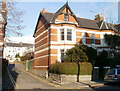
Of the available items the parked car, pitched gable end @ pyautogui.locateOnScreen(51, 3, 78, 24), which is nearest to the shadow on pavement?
the parked car

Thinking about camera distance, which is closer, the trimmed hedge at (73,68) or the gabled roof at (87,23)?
the trimmed hedge at (73,68)

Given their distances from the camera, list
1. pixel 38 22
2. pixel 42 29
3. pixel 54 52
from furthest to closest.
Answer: pixel 38 22 → pixel 42 29 → pixel 54 52

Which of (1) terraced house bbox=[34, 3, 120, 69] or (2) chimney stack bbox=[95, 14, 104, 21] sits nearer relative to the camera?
(1) terraced house bbox=[34, 3, 120, 69]

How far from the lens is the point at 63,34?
82.4 feet

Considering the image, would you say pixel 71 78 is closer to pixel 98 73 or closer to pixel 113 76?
pixel 98 73

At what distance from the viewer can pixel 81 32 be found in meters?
27.9

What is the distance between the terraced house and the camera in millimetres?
24750

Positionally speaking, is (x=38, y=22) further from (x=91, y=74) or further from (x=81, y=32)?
(x=91, y=74)

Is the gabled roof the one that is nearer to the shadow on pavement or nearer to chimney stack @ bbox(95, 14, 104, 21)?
chimney stack @ bbox(95, 14, 104, 21)

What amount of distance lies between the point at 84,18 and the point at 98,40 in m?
5.73

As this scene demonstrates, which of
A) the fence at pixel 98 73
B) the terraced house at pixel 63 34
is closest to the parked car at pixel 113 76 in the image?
the fence at pixel 98 73

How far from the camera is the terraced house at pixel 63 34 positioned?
24750 mm

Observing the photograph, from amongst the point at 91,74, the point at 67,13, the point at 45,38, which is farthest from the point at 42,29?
the point at 91,74

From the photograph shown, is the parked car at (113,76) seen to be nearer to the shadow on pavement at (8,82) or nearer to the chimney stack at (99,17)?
the shadow on pavement at (8,82)
